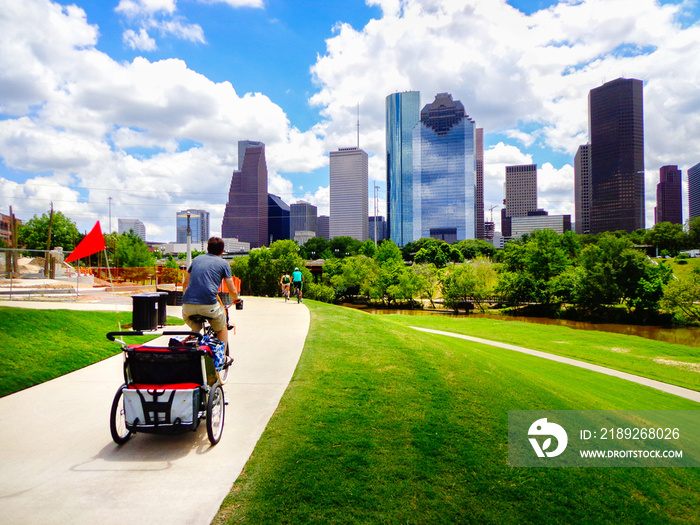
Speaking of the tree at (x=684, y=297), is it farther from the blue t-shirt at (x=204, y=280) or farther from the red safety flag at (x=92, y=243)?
the red safety flag at (x=92, y=243)

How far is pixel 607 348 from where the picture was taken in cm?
2195

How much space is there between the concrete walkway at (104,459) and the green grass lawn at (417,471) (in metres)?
0.35

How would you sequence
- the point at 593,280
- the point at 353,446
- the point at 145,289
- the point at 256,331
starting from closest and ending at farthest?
1. the point at 353,446
2. the point at 256,331
3. the point at 145,289
4. the point at 593,280

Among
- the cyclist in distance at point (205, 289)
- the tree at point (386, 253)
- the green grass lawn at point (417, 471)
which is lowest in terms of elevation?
the green grass lawn at point (417, 471)

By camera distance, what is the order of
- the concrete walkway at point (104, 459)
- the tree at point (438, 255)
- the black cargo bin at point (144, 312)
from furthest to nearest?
1. the tree at point (438, 255)
2. the black cargo bin at point (144, 312)
3. the concrete walkway at point (104, 459)

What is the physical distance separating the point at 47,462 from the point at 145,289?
72.8ft

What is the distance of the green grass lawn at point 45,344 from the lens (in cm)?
725

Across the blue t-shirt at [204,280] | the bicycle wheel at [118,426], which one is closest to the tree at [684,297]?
the blue t-shirt at [204,280]

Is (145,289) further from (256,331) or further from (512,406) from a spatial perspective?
(512,406)

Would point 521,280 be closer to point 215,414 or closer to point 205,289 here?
point 205,289

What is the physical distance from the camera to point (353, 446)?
4.80 m

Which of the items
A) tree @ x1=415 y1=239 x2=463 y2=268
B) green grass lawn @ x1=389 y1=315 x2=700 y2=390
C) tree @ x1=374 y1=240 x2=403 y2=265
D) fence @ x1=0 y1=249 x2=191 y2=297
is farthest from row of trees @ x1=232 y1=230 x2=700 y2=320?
Result: tree @ x1=415 y1=239 x2=463 y2=268

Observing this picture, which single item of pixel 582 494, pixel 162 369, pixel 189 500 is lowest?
pixel 582 494

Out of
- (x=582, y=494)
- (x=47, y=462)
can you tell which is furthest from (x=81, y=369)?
(x=582, y=494)
